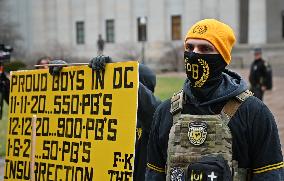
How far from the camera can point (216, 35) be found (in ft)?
9.12

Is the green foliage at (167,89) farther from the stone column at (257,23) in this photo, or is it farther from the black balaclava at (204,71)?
the stone column at (257,23)

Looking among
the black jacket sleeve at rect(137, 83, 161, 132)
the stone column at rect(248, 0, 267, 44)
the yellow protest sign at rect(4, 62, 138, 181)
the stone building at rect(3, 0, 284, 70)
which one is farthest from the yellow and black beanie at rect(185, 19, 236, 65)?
the stone column at rect(248, 0, 267, 44)

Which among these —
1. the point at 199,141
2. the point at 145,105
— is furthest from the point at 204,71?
the point at 145,105

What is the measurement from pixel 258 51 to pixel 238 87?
1101cm

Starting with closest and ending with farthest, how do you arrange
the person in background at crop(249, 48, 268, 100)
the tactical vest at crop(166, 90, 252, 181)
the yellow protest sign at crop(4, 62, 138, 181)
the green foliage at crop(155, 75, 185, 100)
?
the tactical vest at crop(166, 90, 252, 181), the yellow protest sign at crop(4, 62, 138, 181), the person in background at crop(249, 48, 268, 100), the green foliage at crop(155, 75, 185, 100)

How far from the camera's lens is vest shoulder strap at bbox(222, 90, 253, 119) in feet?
9.03

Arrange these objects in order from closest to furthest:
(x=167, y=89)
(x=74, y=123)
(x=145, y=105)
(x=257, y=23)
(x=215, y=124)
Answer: (x=215, y=124)
(x=145, y=105)
(x=74, y=123)
(x=167, y=89)
(x=257, y=23)

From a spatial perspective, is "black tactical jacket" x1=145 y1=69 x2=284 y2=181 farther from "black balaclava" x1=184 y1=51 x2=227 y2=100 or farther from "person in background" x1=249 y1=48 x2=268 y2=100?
"person in background" x1=249 y1=48 x2=268 y2=100

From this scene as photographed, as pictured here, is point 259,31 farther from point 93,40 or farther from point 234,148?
point 234,148

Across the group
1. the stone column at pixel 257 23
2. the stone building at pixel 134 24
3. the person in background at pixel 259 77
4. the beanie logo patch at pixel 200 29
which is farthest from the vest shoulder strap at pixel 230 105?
the stone column at pixel 257 23

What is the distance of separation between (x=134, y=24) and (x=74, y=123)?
50001 millimetres

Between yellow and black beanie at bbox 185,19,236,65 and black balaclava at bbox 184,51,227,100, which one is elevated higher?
yellow and black beanie at bbox 185,19,236,65

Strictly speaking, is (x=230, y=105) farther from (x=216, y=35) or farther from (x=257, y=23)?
(x=257, y=23)

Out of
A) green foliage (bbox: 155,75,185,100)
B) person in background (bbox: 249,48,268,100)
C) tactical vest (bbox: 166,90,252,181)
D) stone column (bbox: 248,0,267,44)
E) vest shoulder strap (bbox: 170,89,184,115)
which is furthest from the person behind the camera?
stone column (bbox: 248,0,267,44)
